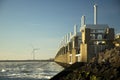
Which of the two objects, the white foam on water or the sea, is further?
the white foam on water

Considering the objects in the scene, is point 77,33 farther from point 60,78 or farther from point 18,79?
point 60,78

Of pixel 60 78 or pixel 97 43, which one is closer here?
pixel 60 78

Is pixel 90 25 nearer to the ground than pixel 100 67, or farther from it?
farther from it

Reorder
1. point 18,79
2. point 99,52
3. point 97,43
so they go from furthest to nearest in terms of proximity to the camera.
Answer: point 97,43
point 99,52
point 18,79

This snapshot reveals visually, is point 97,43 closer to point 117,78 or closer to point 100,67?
point 100,67

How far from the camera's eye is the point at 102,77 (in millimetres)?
12133

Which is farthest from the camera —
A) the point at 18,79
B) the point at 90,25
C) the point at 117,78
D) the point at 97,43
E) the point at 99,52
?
the point at 90,25

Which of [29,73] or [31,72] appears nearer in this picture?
[29,73]

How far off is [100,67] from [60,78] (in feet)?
6.90

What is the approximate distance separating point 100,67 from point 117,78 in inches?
131

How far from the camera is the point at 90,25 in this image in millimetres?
35719

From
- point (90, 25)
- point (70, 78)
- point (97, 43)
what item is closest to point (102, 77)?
point (70, 78)

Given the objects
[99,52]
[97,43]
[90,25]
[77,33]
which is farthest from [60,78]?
[77,33]

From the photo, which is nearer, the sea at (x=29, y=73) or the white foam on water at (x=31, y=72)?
the sea at (x=29, y=73)
